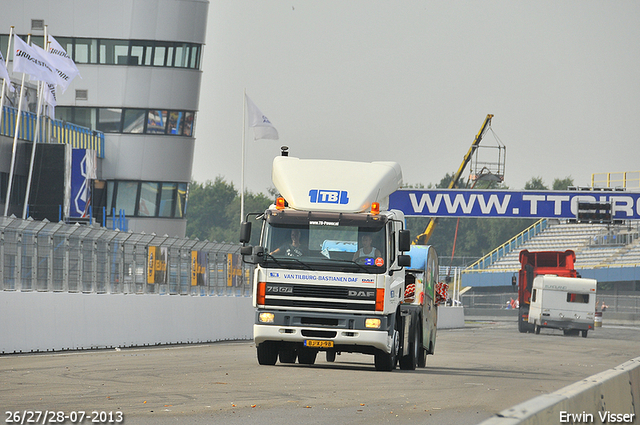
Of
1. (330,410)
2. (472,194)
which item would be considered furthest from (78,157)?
(330,410)

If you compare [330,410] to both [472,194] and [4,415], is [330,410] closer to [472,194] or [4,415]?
[4,415]

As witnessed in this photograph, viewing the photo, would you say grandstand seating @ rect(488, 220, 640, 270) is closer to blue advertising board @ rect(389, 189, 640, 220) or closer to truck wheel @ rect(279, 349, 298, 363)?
blue advertising board @ rect(389, 189, 640, 220)

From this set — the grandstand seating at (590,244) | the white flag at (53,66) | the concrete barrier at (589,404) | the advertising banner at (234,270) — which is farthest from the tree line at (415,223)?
the concrete barrier at (589,404)

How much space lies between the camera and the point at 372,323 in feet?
54.3

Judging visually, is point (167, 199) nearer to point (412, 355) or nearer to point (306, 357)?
point (306, 357)

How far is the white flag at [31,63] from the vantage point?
129 ft

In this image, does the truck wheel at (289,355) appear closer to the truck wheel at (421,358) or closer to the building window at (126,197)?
the truck wheel at (421,358)

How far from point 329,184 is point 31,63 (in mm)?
25781

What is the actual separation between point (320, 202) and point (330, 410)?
644 cm

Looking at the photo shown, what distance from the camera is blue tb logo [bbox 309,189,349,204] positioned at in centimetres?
1702

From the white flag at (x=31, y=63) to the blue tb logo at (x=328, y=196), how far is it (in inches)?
982

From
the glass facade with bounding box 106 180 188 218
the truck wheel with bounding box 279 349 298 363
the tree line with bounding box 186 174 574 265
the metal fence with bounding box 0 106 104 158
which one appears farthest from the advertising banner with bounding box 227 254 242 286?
the tree line with bounding box 186 174 574 265

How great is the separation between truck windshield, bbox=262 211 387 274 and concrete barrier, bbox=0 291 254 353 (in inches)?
218

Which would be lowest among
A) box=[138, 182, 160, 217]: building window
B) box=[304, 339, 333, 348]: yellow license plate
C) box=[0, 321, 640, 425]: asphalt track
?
box=[0, 321, 640, 425]: asphalt track
